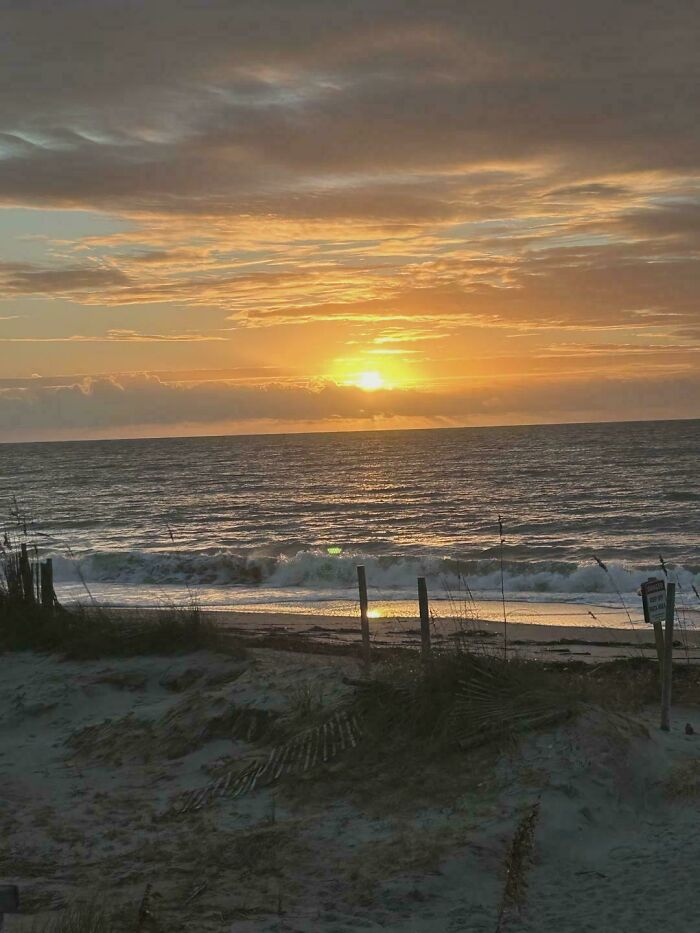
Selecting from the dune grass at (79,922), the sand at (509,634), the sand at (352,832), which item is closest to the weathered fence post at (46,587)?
the sand at (509,634)

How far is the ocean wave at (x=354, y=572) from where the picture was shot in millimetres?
23148

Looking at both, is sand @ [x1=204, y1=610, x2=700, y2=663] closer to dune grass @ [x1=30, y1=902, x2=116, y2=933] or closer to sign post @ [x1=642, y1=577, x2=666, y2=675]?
sign post @ [x1=642, y1=577, x2=666, y2=675]

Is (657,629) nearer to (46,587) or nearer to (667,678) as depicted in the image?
(667,678)

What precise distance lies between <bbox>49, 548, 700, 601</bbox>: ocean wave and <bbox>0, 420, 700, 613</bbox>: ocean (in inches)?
2.3

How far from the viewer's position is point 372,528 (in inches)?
1539

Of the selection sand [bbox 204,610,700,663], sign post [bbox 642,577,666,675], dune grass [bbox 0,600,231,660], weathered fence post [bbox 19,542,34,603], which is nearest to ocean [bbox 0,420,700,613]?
sand [bbox 204,610,700,663]

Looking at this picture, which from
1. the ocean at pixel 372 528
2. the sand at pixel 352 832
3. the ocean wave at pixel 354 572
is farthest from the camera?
the ocean at pixel 372 528

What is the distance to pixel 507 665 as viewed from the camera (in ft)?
26.7

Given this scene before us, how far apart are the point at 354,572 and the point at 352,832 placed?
63.1ft

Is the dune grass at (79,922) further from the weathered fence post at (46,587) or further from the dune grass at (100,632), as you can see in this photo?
the weathered fence post at (46,587)

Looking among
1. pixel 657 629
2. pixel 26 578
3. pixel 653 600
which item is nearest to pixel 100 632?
pixel 26 578

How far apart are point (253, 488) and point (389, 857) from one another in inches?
2266

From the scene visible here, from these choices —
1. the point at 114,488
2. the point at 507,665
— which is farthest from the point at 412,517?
the point at 507,665

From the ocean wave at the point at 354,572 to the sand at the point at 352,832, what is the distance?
14.1 meters
